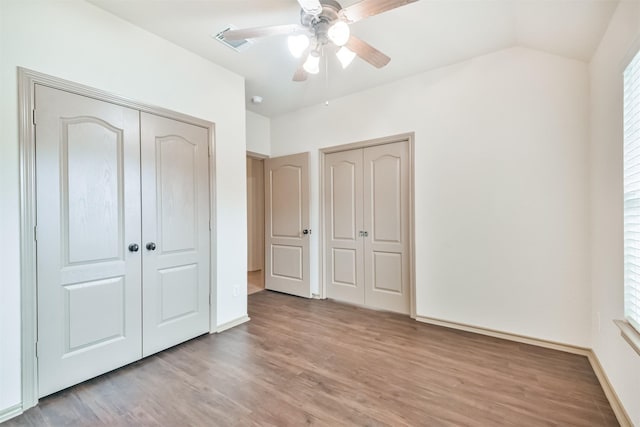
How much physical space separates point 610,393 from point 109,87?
415cm

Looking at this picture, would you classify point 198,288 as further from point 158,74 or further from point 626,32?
point 626,32

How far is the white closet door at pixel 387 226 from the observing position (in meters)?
3.34

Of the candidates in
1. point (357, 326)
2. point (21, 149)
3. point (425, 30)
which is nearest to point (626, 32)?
point (425, 30)

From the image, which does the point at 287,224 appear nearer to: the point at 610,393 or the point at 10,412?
the point at 10,412

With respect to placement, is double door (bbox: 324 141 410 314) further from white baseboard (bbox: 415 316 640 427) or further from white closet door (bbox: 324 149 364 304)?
white baseboard (bbox: 415 316 640 427)

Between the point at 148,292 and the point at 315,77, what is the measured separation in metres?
2.80

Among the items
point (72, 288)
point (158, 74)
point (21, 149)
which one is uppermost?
point (158, 74)

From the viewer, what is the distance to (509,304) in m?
2.68

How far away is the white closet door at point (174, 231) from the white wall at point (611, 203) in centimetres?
318

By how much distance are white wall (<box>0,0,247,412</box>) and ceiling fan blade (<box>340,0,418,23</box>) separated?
1.76 m

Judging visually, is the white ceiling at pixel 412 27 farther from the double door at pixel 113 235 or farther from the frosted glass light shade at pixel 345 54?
the double door at pixel 113 235

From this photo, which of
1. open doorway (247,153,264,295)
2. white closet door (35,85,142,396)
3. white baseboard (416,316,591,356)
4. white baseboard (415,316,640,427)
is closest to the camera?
Answer: white baseboard (415,316,640,427)

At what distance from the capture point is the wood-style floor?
1684mm

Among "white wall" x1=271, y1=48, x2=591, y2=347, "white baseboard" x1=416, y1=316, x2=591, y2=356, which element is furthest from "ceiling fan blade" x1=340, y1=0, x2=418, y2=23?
"white baseboard" x1=416, y1=316, x2=591, y2=356
